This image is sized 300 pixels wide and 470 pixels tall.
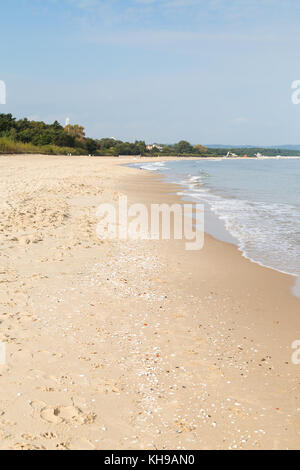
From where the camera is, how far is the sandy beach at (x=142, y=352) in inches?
119

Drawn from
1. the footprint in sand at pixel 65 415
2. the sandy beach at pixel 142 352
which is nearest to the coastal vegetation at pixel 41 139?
the sandy beach at pixel 142 352

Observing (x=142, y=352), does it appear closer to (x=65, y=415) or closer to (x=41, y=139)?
(x=65, y=415)

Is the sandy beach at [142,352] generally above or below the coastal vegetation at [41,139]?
below

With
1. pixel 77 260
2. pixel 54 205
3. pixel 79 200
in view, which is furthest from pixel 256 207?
pixel 77 260

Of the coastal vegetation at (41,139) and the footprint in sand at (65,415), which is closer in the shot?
the footprint in sand at (65,415)

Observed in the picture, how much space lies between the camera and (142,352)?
4.21 m

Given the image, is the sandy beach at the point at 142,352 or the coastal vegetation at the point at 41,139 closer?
the sandy beach at the point at 142,352

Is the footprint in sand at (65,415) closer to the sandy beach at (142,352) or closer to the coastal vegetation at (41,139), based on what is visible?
the sandy beach at (142,352)

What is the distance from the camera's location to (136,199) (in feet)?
58.5

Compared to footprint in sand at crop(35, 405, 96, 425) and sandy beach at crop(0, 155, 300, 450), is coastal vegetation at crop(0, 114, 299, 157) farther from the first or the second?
footprint in sand at crop(35, 405, 96, 425)

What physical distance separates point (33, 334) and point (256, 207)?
14.2 metres

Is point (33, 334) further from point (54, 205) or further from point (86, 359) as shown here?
point (54, 205)

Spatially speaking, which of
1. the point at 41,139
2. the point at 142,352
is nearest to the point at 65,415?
the point at 142,352

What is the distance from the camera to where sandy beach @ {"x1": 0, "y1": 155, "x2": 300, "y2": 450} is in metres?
3.04
